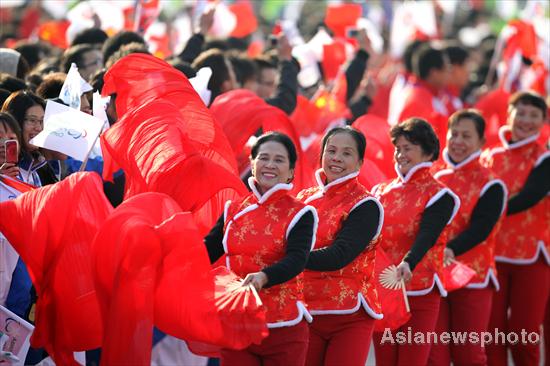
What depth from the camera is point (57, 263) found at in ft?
19.0

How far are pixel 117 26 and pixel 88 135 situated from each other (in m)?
4.72

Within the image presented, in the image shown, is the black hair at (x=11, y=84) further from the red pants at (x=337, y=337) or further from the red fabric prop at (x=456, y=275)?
the red fabric prop at (x=456, y=275)

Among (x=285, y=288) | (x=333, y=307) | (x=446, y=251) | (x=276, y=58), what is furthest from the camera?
(x=276, y=58)

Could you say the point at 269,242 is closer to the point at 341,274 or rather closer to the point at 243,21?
the point at 341,274

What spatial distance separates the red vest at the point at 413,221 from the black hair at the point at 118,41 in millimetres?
2729

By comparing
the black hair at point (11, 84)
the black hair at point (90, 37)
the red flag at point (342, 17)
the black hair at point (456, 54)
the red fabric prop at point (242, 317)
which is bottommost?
the red fabric prop at point (242, 317)

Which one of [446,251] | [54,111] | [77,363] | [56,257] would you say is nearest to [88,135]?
[54,111]

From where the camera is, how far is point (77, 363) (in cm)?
586

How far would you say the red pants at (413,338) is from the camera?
6.93 metres

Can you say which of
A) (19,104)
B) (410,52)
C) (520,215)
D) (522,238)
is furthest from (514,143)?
(410,52)

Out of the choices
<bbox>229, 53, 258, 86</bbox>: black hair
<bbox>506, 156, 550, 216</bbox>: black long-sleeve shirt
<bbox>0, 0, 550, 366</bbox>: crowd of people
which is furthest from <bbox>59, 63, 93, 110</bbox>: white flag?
<bbox>506, 156, 550, 216</bbox>: black long-sleeve shirt

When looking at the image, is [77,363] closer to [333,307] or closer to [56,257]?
[56,257]

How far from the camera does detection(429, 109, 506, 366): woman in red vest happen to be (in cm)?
742

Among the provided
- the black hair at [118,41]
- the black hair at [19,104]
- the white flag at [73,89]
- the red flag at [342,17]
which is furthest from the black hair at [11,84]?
the red flag at [342,17]
